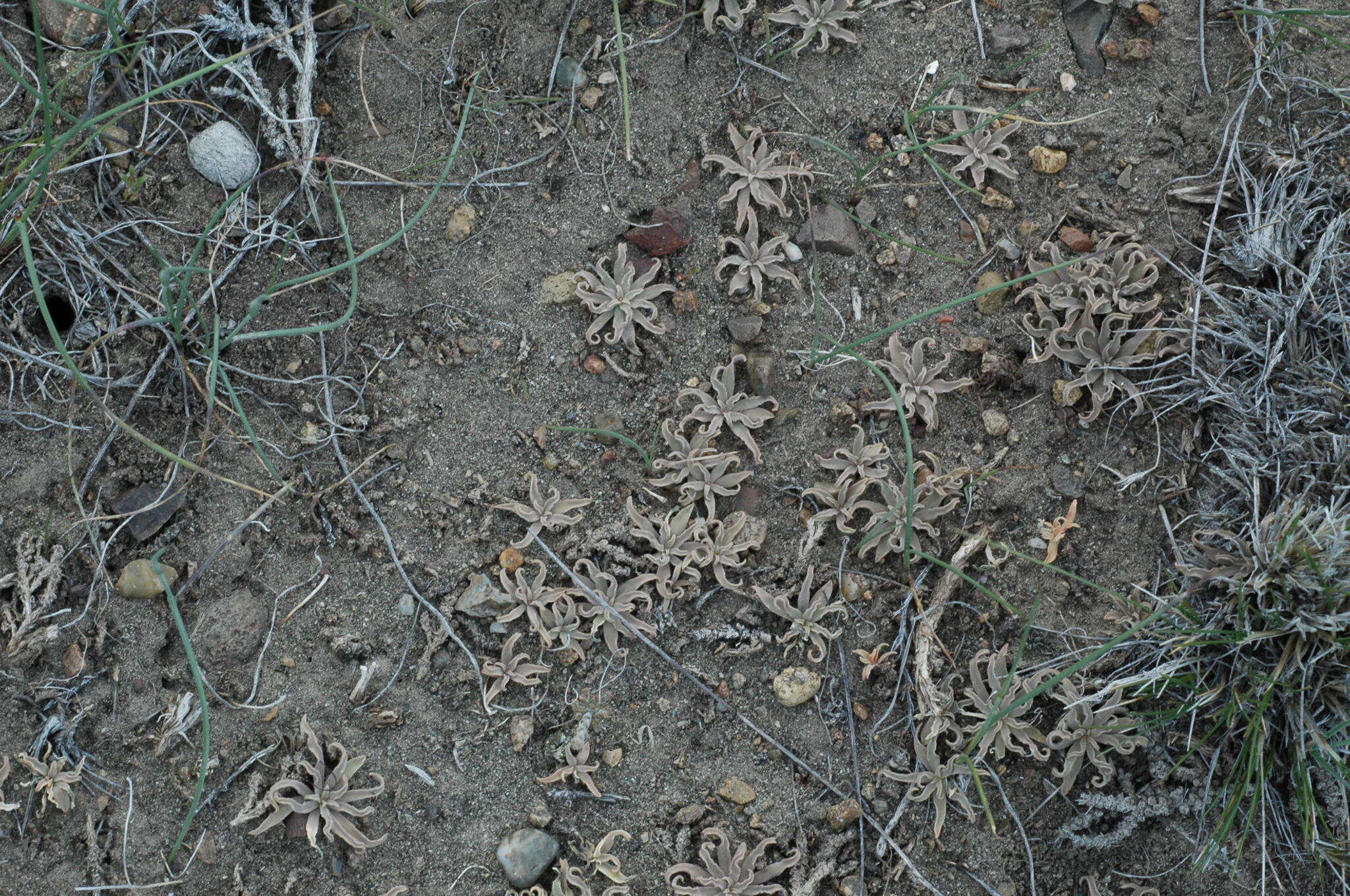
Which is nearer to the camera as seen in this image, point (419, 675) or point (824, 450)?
point (419, 675)

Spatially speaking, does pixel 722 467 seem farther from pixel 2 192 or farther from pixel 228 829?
pixel 2 192

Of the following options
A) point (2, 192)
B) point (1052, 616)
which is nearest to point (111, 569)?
point (2, 192)

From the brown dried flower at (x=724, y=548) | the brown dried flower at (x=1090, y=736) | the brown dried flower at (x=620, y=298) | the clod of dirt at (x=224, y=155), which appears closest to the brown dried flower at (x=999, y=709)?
the brown dried flower at (x=1090, y=736)

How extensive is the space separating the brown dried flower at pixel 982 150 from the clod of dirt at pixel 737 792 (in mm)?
2154

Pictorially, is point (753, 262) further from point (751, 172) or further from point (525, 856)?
point (525, 856)

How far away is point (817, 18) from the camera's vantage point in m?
3.25

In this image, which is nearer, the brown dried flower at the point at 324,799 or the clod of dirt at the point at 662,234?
the brown dried flower at the point at 324,799

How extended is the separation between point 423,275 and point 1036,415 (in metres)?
2.12

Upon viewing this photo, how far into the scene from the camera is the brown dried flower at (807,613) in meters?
3.00

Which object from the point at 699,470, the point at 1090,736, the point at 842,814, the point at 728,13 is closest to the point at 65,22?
the point at 728,13

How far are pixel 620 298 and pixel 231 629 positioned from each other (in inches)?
63.6

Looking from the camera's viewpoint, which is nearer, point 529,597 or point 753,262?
point 529,597

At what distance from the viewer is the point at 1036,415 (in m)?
3.19

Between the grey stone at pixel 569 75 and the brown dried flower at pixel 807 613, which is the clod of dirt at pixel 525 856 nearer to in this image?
the brown dried flower at pixel 807 613
